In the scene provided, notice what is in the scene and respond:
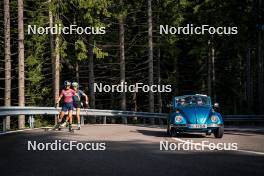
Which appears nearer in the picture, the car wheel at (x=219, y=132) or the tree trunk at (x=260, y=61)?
Answer: the car wheel at (x=219, y=132)

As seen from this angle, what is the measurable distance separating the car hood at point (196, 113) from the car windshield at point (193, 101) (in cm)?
75

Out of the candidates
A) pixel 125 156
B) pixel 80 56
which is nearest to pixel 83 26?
pixel 80 56

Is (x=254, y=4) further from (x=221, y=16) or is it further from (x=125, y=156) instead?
(x=125, y=156)

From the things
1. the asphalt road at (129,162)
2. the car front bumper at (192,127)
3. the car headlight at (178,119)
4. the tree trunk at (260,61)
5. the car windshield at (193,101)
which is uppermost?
the tree trunk at (260,61)

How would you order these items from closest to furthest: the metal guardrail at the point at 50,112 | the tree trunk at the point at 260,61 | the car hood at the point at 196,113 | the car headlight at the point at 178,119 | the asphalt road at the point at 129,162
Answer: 1. the asphalt road at the point at 129,162
2. the car hood at the point at 196,113
3. the car headlight at the point at 178,119
4. the metal guardrail at the point at 50,112
5. the tree trunk at the point at 260,61

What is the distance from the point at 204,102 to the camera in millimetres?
16562

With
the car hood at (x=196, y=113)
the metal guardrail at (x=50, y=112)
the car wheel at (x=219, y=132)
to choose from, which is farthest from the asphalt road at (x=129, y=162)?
the metal guardrail at (x=50, y=112)

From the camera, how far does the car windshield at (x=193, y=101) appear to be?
16453 millimetres

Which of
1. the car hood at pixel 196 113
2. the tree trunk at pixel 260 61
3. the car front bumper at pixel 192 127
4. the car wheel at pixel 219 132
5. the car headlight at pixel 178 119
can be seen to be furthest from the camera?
the tree trunk at pixel 260 61

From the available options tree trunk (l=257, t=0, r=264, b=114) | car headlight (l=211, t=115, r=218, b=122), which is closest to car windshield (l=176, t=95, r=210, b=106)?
car headlight (l=211, t=115, r=218, b=122)

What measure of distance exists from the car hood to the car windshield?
0.75m

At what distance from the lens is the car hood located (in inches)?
581

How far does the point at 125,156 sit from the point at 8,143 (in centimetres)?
395

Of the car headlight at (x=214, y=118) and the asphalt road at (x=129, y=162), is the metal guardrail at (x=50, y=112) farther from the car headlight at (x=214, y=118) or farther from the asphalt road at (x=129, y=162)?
the car headlight at (x=214, y=118)
